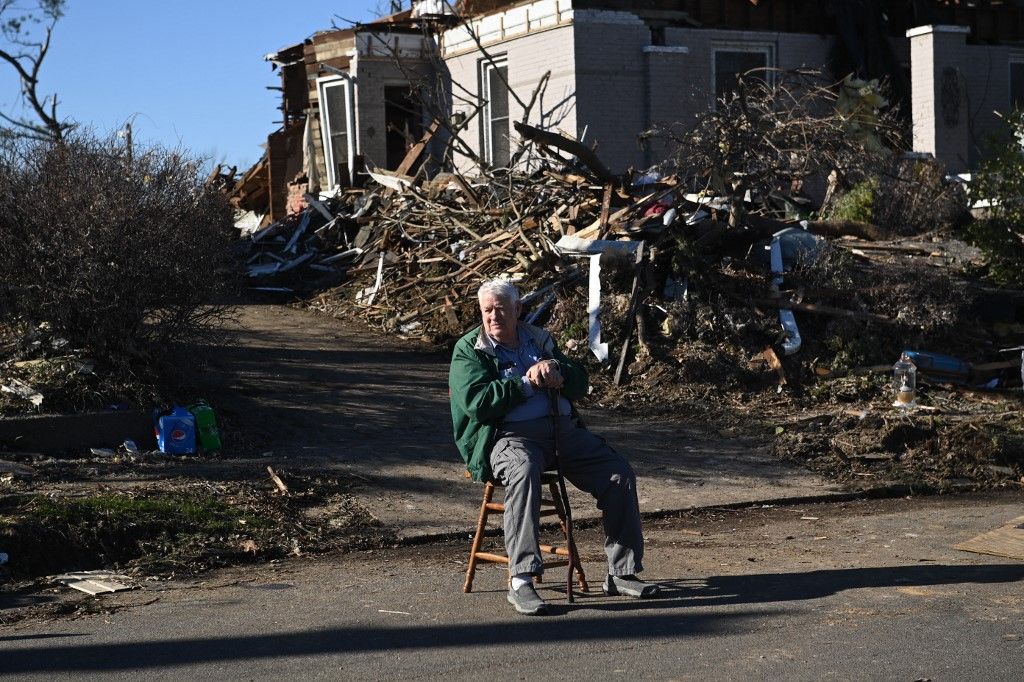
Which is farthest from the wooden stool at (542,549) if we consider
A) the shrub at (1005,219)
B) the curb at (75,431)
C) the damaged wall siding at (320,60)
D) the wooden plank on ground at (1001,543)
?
the damaged wall siding at (320,60)

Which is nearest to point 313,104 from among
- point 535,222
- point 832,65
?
point 832,65

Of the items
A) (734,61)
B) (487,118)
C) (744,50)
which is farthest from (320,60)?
(744,50)

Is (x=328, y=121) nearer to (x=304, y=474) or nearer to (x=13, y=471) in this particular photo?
(x=304, y=474)

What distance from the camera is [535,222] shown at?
13852 mm

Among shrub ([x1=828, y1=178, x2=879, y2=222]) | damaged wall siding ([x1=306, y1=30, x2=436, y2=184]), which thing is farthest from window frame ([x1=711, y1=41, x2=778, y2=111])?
damaged wall siding ([x1=306, y1=30, x2=436, y2=184])

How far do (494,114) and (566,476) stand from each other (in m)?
14.7

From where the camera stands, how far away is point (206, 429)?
30.8 ft

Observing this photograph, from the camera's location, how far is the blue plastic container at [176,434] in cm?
918

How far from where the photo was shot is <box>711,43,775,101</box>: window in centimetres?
1953

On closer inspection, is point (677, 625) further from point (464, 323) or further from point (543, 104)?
point (543, 104)

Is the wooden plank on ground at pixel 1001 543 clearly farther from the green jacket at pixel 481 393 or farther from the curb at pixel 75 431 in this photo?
the curb at pixel 75 431

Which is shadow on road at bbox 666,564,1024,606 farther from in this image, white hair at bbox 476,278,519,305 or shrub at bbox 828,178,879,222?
shrub at bbox 828,178,879,222

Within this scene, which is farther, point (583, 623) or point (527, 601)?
point (527, 601)

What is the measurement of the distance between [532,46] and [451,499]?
11984mm
